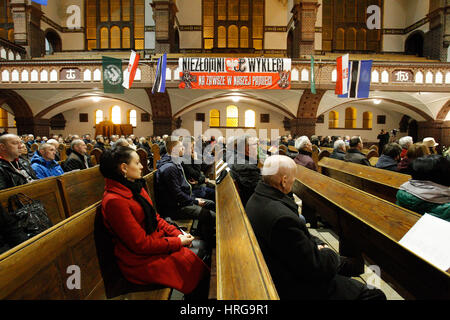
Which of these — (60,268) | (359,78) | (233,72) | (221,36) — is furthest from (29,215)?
(221,36)

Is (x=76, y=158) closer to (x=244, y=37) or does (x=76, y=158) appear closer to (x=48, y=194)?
(x=48, y=194)

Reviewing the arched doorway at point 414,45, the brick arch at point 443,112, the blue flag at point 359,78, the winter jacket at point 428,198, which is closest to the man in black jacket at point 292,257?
the winter jacket at point 428,198

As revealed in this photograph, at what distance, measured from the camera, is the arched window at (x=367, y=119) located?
707 inches

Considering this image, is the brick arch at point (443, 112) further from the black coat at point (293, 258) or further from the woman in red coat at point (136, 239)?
the woman in red coat at point (136, 239)

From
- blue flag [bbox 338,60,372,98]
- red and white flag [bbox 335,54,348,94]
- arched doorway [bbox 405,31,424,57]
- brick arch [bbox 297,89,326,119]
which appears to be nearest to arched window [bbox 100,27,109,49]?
brick arch [bbox 297,89,326,119]

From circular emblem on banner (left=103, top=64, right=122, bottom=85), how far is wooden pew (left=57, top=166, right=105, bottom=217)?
24.8 feet

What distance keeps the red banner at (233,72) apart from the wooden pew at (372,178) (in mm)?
6379

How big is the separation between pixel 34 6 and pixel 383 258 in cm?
1796

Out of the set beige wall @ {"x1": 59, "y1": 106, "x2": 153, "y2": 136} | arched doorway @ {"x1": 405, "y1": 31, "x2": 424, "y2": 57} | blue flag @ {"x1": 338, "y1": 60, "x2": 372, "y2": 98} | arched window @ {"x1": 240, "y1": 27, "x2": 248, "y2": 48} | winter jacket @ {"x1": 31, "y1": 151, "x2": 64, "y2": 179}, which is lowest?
winter jacket @ {"x1": 31, "y1": 151, "x2": 64, "y2": 179}

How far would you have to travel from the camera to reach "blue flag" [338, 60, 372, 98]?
9.12 m

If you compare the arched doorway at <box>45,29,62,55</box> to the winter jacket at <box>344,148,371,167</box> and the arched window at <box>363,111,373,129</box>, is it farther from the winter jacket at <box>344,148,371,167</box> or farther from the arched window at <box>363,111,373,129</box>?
the arched window at <box>363,111,373,129</box>

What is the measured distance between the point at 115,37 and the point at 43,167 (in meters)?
16.0

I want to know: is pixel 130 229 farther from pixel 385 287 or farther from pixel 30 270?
pixel 385 287

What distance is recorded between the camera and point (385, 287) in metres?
2.29
